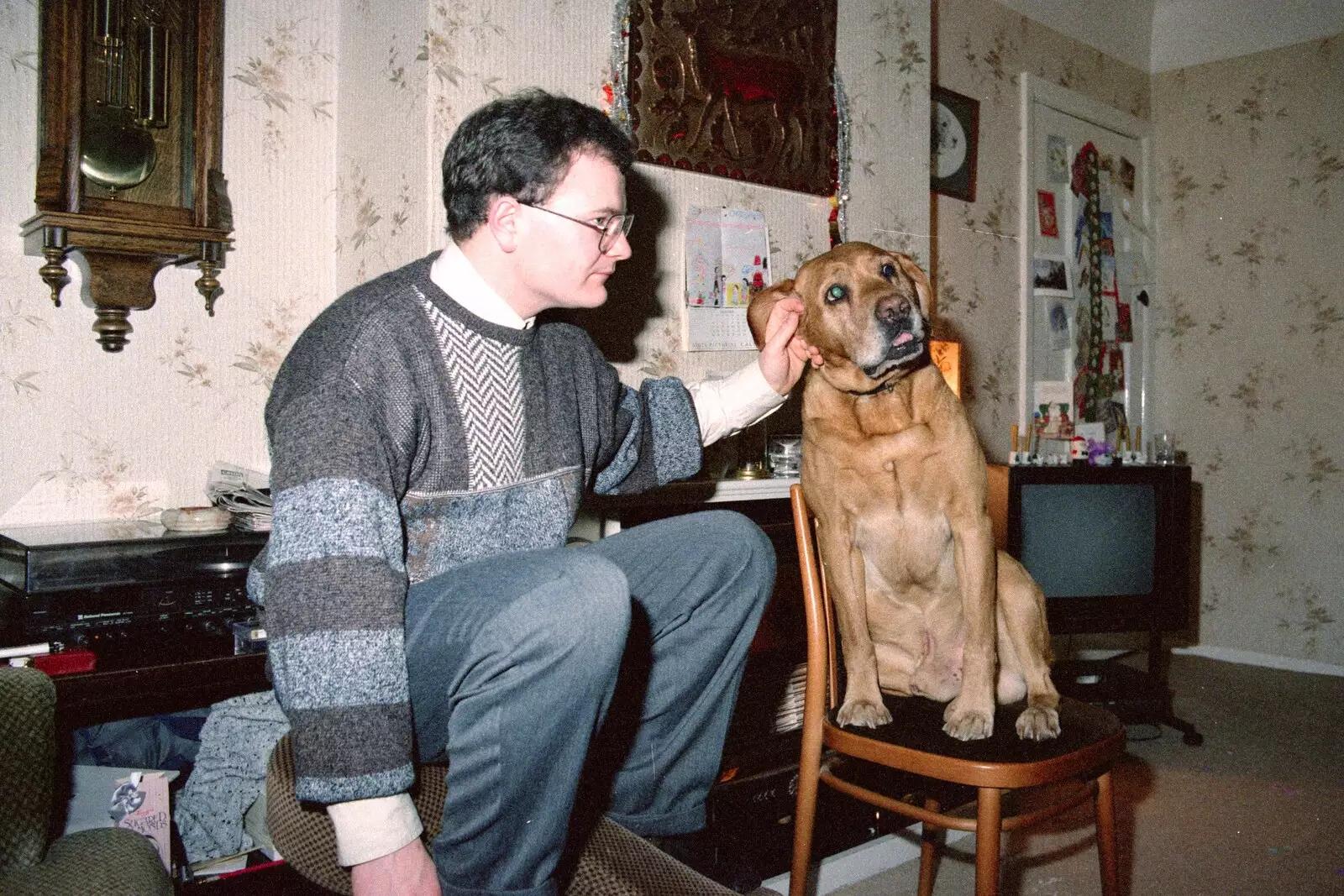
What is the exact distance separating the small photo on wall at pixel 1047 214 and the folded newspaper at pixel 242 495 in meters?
3.05

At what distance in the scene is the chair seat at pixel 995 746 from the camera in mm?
1263

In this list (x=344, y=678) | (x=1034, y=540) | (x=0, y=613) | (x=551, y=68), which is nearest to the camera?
(x=344, y=678)

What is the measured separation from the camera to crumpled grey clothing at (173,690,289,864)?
171 cm

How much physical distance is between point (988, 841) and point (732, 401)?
0.83 metres

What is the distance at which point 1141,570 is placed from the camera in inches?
117

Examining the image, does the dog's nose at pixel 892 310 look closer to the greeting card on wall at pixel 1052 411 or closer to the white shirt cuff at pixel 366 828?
the white shirt cuff at pixel 366 828

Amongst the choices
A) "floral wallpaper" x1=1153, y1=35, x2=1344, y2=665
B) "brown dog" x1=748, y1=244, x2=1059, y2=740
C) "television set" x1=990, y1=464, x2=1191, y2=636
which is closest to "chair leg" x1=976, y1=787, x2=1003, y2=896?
"brown dog" x1=748, y1=244, x2=1059, y2=740

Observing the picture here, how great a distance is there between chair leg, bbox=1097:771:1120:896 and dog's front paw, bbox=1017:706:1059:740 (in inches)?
5.0

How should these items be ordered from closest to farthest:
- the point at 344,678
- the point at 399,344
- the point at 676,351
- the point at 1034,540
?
the point at 344,678
the point at 399,344
the point at 676,351
the point at 1034,540

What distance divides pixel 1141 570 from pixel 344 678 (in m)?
2.73

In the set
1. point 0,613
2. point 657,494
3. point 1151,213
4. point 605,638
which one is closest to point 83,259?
point 0,613

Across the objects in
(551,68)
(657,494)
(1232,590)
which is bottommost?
(1232,590)

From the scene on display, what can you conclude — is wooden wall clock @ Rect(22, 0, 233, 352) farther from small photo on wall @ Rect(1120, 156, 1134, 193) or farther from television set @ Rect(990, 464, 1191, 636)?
small photo on wall @ Rect(1120, 156, 1134, 193)

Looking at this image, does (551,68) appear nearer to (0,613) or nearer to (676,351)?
(676,351)
